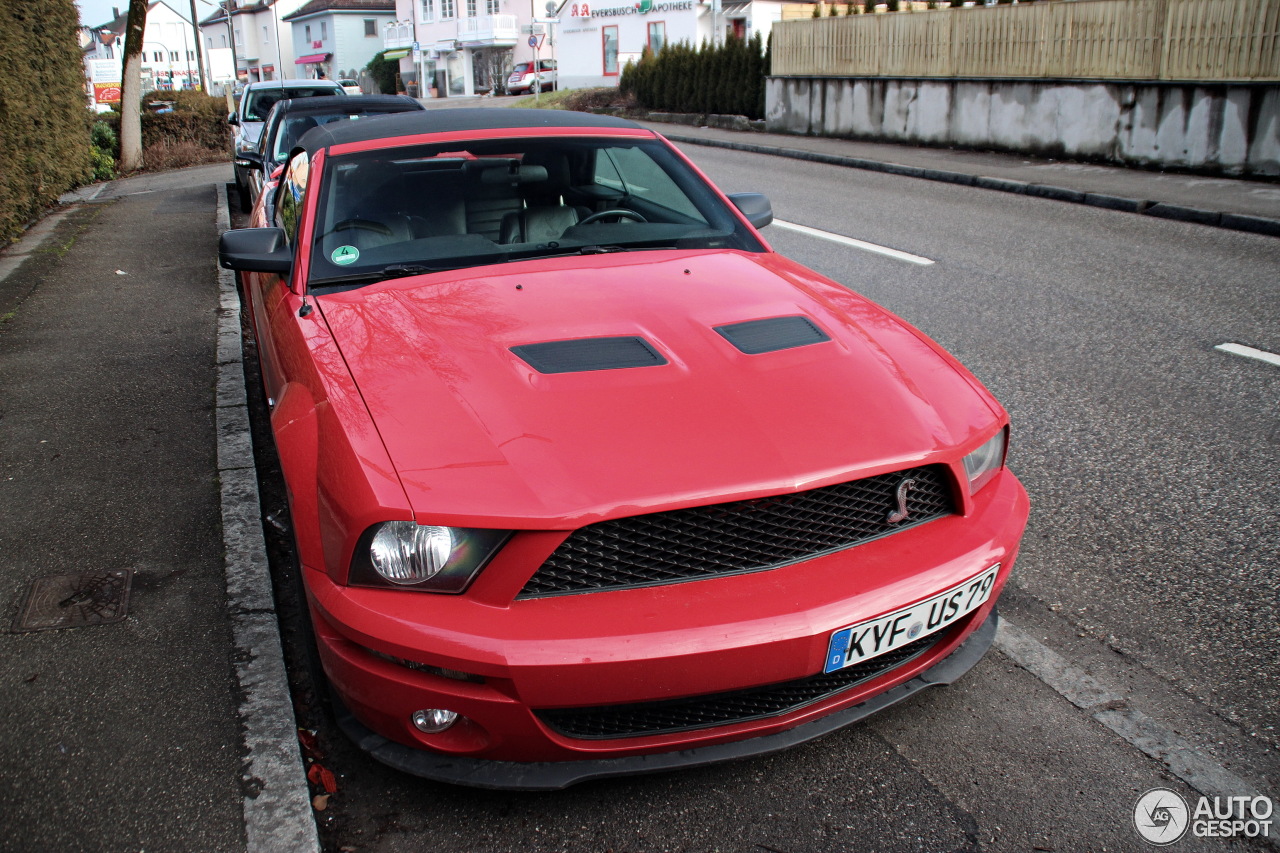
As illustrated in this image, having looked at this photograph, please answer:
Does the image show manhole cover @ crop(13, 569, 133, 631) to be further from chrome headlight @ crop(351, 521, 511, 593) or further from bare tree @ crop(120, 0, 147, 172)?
bare tree @ crop(120, 0, 147, 172)

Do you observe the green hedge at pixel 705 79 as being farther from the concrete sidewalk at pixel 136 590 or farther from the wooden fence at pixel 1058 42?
the concrete sidewalk at pixel 136 590

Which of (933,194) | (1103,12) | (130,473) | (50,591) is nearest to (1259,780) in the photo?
(50,591)

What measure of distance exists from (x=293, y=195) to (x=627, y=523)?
2719mm

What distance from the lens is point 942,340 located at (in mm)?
5906

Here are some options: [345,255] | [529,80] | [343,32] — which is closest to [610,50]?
[529,80]

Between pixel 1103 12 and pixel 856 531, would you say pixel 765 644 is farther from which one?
pixel 1103 12

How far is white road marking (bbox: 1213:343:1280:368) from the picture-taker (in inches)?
214

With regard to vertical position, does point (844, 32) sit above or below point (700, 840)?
above

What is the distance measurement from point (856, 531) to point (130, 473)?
3416 millimetres

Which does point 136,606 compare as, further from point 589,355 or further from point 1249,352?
point 1249,352

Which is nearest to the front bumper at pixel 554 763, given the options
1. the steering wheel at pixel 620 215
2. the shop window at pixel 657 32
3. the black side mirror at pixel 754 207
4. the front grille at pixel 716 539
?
the front grille at pixel 716 539

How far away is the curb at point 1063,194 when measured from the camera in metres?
9.64

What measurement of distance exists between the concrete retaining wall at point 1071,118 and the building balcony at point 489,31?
4481 centimetres

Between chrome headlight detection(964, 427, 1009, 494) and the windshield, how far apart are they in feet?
4.65
